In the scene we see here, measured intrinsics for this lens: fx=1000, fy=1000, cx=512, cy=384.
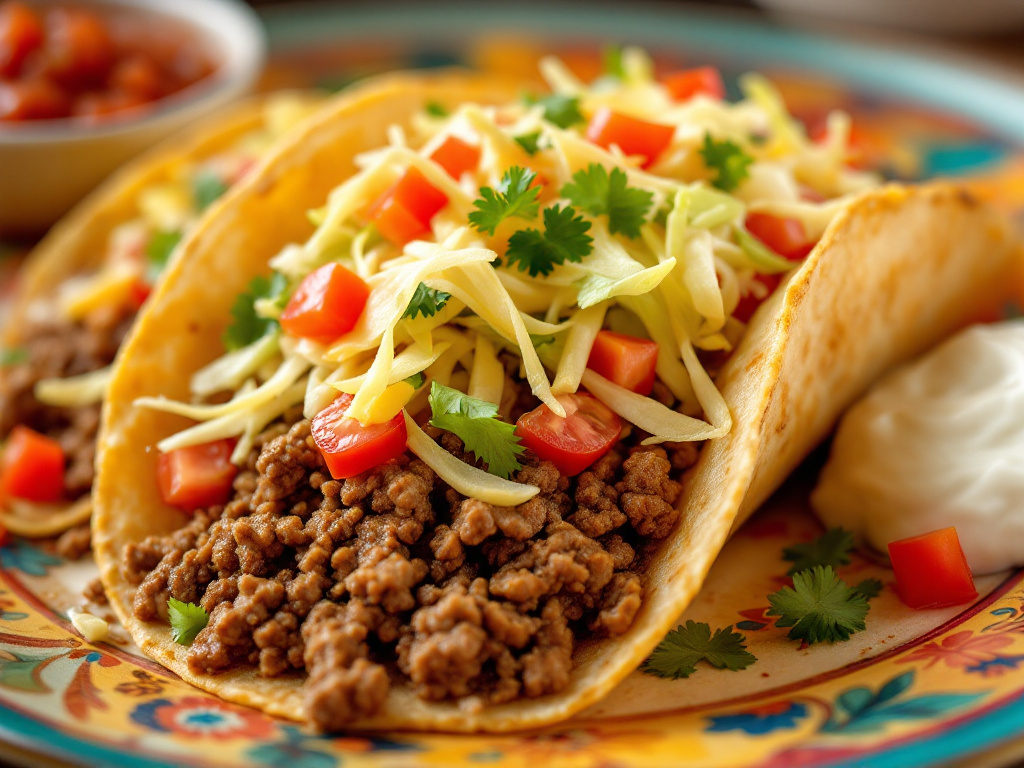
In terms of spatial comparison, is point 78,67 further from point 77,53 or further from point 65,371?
point 65,371

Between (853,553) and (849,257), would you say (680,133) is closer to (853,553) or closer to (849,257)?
(849,257)

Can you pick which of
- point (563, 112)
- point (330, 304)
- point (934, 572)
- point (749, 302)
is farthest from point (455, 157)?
point (934, 572)

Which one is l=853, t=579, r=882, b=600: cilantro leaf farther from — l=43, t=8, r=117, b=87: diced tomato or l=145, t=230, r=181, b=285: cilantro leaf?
l=43, t=8, r=117, b=87: diced tomato

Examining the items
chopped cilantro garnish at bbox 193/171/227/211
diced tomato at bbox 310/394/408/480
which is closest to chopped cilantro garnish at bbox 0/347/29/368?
chopped cilantro garnish at bbox 193/171/227/211

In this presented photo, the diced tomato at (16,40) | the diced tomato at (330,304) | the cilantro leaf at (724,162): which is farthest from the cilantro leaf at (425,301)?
the diced tomato at (16,40)

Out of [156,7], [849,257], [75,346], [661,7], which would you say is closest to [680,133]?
[849,257]

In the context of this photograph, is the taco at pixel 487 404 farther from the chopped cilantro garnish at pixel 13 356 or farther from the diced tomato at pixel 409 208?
the chopped cilantro garnish at pixel 13 356
